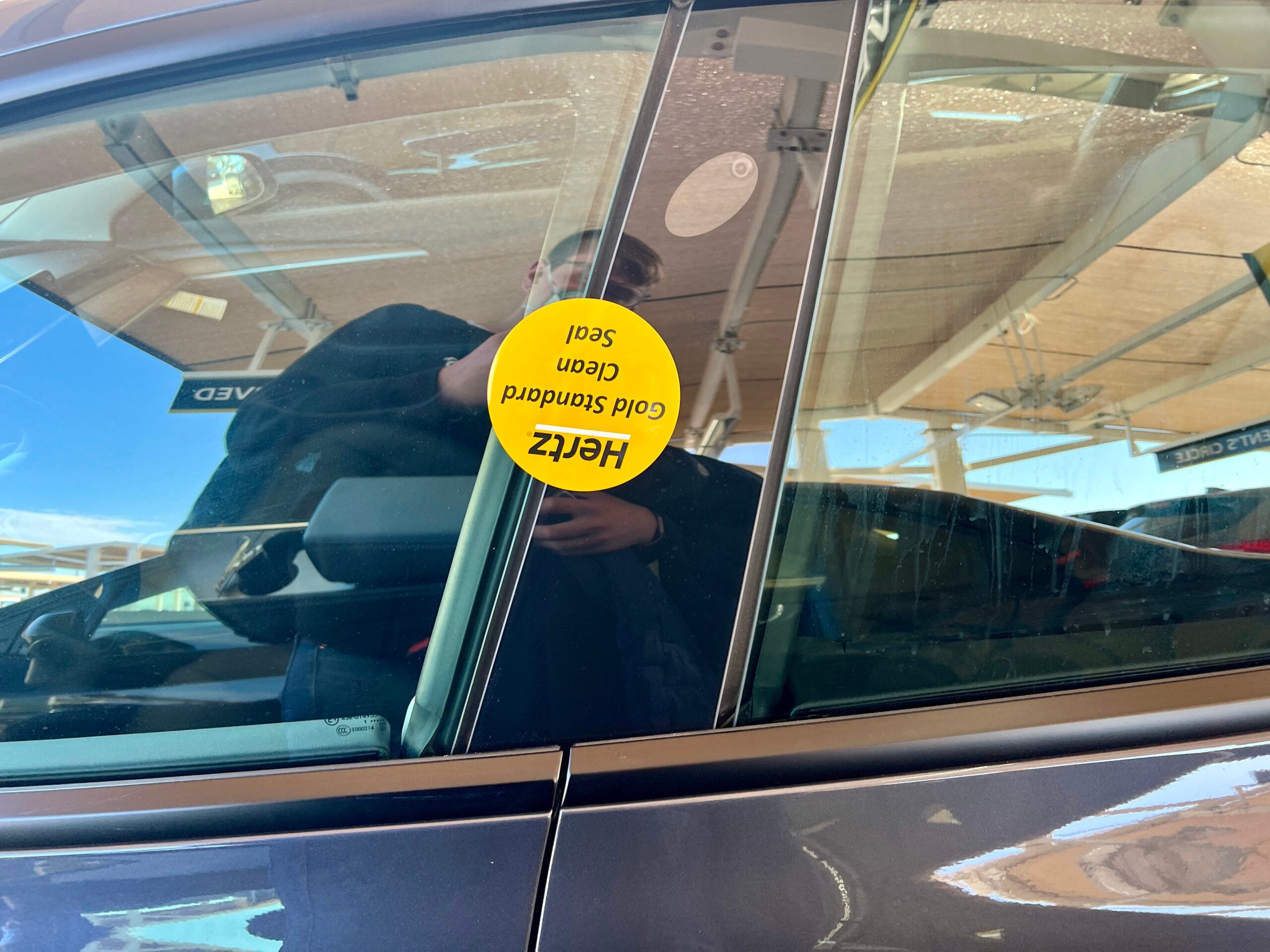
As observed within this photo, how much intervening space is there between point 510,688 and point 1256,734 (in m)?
0.73

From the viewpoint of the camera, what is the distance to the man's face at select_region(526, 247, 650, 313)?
0.94 metres

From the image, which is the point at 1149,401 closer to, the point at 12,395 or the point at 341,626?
the point at 341,626

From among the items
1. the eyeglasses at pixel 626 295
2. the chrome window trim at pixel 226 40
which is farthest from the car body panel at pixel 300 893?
the chrome window trim at pixel 226 40

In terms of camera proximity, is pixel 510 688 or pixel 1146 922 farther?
pixel 510 688

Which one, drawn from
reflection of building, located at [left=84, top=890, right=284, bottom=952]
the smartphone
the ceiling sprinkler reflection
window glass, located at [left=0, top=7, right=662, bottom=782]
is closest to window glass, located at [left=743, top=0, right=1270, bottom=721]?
the ceiling sprinkler reflection

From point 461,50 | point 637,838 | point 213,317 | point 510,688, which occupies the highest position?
point 461,50

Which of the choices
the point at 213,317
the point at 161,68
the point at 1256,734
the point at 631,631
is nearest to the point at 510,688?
the point at 631,631

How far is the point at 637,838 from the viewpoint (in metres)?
0.82

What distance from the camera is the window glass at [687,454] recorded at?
2.91 ft

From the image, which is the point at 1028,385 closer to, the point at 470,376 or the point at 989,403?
the point at 989,403

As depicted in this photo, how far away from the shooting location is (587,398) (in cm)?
92

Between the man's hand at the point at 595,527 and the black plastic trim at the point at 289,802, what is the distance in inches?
8.5

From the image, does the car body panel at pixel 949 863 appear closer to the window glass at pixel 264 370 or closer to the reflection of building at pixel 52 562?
the window glass at pixel 264 370

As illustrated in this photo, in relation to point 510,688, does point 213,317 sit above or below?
above
